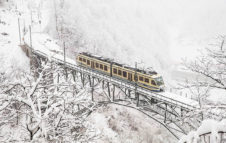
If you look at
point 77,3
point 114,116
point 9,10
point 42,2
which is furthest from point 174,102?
point 42,2

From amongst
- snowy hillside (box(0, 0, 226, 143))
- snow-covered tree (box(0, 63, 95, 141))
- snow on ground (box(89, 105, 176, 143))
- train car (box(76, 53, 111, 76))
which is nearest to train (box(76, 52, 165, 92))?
train car (box(76, 53, 111, 76))

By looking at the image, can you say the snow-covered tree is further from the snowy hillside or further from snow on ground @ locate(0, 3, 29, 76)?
snow on ground @ locate(0, 3, 29, 76)

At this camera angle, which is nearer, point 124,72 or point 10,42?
point 124,72

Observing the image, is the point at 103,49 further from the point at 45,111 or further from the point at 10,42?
the point at 45,111

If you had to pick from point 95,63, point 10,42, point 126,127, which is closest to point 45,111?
point 95,63

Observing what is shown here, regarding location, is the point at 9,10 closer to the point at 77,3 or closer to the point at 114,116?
the point at 77,3

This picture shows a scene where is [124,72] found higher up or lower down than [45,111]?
lower down
